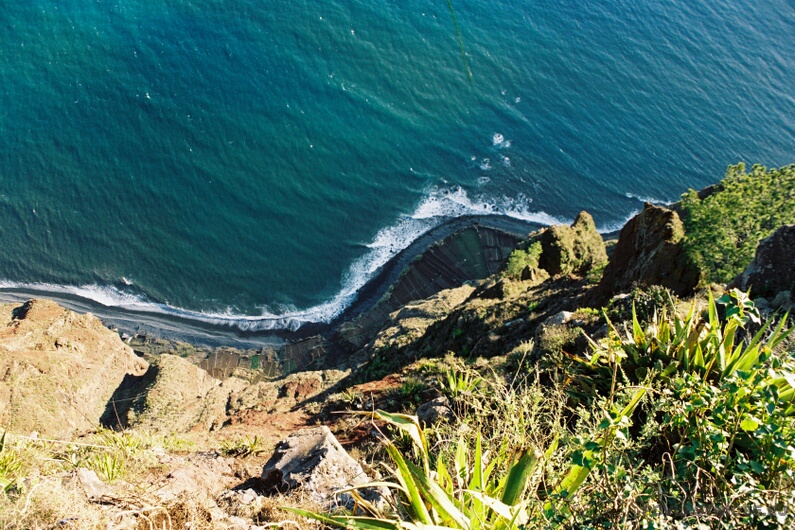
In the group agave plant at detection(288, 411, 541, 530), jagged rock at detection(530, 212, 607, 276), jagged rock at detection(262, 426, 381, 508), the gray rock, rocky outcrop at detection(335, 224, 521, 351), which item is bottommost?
rocky outcrop at detection(335, 224, 521, 351)

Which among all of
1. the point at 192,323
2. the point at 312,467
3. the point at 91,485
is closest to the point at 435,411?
the point at 312,467

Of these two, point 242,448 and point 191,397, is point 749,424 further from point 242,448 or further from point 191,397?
point 191,397

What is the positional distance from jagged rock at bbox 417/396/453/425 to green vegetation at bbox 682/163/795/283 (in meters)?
10.3

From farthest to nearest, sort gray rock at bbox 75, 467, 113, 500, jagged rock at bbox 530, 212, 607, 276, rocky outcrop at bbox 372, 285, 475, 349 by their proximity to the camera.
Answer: jagged rock at bbox 530, 212, 607, 276
rocky outcrop at bbox 372, 285, 475, 349
gray rock at bbox 75, 467, 113, 500

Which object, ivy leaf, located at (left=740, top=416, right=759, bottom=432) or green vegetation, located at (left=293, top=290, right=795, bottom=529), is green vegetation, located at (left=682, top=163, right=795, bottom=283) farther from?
ivy leaf, located at (left=740, top=416, right=759, bottom=432)

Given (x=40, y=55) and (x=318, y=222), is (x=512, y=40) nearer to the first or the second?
(x=318, y=222)

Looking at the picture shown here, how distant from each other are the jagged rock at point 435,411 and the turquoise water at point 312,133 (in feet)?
92.0

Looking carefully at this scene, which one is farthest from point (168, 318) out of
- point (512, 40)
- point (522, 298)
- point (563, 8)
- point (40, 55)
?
point (563, 8)

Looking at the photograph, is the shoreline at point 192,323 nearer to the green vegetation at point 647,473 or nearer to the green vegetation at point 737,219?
the green vegetation at point 737,219

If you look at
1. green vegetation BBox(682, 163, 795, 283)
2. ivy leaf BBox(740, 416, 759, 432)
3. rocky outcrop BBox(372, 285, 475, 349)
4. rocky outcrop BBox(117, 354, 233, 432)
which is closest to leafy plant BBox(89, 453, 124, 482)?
ivy leaf BBox(740, 416, 759, 432)

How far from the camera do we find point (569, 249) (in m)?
30.5

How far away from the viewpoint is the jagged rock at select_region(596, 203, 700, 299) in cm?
1706

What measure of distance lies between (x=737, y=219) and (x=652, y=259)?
311 centimetres

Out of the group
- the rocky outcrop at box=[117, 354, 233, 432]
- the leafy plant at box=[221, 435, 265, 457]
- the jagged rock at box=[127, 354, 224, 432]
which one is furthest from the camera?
the jagged rock at box=[127, 354, 224, 432]
